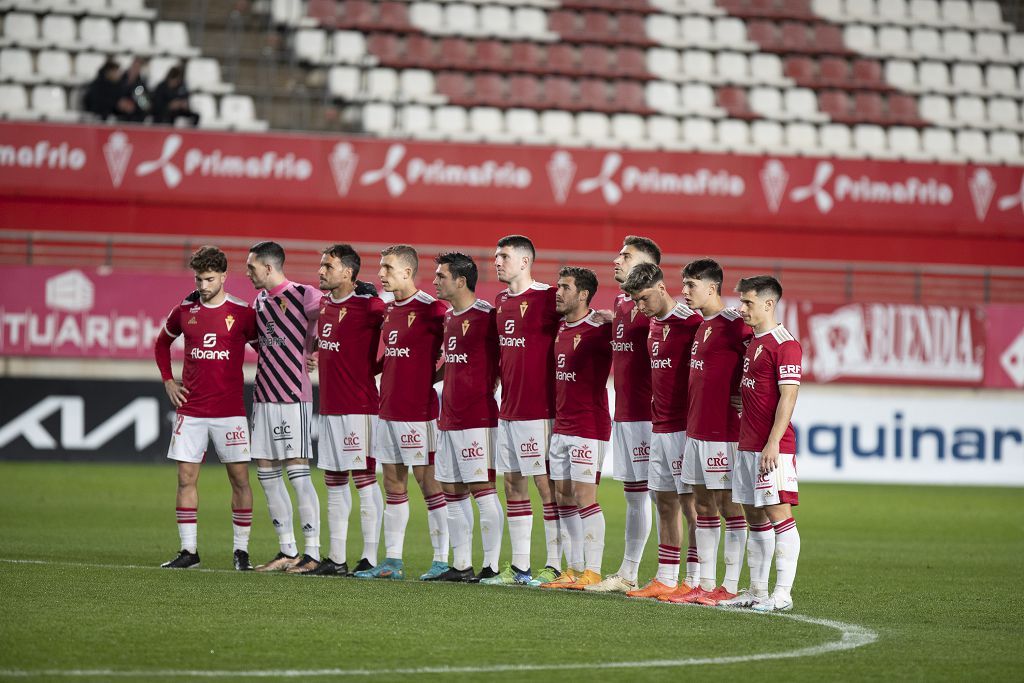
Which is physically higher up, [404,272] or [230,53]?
[230,53]

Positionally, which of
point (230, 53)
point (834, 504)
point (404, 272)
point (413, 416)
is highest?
point (230, 53)

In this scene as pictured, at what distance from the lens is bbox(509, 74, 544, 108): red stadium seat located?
24250 mm

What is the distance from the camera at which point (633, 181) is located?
22484mm

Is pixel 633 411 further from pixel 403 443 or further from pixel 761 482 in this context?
pixel 403 443

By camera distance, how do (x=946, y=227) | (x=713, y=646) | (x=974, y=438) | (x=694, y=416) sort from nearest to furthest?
(x=713, y=646) < (x=694, y=416) < (x=974, y=438) < (x=946, y=227)

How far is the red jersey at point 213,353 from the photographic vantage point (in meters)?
10.1

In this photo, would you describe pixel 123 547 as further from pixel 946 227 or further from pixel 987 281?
pixel 946 227

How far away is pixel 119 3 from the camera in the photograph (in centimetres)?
2389

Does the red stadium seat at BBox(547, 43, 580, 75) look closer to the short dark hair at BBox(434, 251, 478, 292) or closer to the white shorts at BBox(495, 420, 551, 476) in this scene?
the short dark hair at BBox(434, 251, 478, 292)

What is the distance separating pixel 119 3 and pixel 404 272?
1588 centimetres

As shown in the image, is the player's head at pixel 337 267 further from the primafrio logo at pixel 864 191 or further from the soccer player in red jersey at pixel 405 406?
the primafrio logo at pixel 864 191

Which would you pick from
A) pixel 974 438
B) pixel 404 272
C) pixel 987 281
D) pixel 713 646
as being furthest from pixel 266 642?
pixel 987 281

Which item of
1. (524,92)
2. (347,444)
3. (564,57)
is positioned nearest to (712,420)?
(347,444)

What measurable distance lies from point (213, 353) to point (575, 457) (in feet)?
8.69
